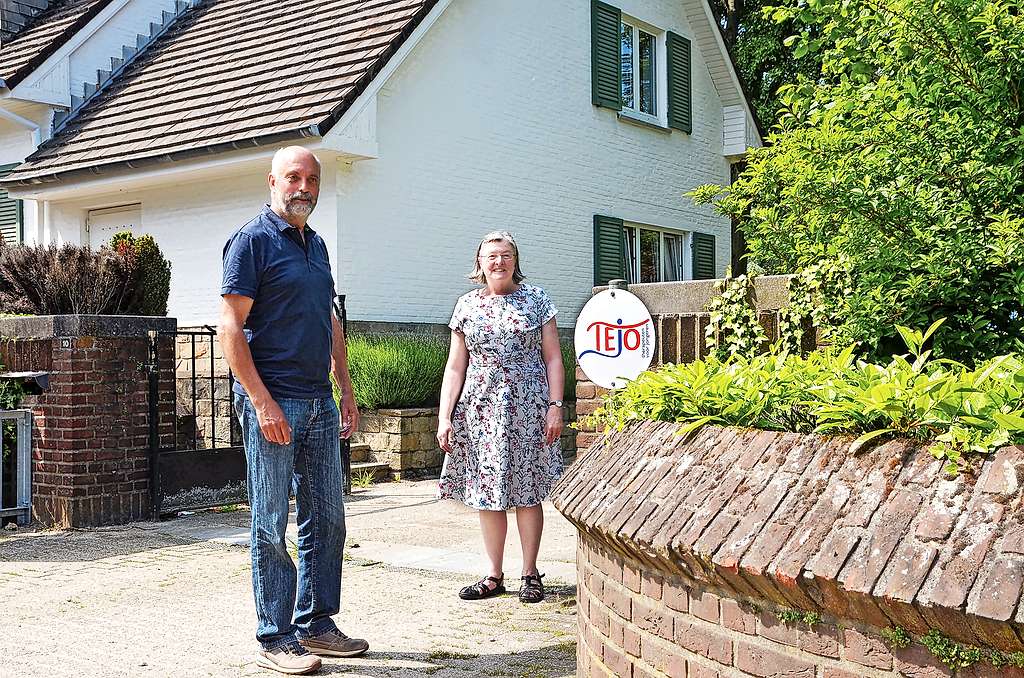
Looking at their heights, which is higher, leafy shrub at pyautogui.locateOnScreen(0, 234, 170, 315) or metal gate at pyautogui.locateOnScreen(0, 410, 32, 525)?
leafy shrub at pyautogui.locateOnScreen(0, 234, 170, 315)

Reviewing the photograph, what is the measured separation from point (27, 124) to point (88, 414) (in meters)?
7.76

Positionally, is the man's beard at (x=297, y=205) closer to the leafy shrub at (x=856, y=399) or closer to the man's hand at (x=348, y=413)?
the man's hand at (x=348, y=413)

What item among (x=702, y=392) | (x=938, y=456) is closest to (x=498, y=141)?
(x=702, y=392)

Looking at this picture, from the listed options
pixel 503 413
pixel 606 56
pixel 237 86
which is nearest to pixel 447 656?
pixel 503 413

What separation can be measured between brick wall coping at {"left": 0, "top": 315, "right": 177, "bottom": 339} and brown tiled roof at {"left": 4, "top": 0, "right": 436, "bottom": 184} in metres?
3.63

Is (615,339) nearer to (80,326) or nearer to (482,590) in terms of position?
(482,590)

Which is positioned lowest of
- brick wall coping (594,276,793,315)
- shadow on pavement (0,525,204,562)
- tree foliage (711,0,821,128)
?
shadow on pavement (0,525,204,562)

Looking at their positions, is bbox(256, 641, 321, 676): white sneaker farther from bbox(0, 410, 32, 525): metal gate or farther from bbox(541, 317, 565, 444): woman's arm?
bbox(0, 410, 32, 525): metal gate

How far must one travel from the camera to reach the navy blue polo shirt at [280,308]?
169 inches

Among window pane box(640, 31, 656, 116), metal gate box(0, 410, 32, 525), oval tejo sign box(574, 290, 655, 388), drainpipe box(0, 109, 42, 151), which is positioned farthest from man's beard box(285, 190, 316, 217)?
window pane box(640, 31, 656, 116)

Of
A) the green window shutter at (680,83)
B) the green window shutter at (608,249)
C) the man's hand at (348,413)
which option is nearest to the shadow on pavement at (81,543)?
the man's hand at (348,413)

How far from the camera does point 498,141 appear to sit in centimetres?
1413

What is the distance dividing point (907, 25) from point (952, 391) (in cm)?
221

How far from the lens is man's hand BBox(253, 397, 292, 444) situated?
13.8ft
